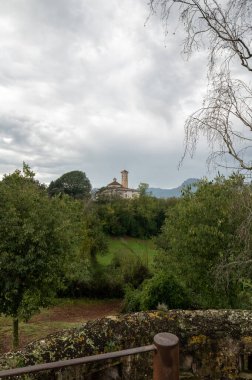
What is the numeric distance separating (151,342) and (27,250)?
8382 mm

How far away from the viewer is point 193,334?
15.3 feet

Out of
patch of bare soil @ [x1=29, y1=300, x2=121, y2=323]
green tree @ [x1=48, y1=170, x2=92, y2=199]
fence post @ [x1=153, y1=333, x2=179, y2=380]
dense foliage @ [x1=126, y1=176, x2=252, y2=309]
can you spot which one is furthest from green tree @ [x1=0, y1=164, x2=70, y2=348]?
green tree @ [x1=48, y1=170, x2=92, y2=199]

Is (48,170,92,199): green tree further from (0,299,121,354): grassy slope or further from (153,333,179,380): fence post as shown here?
(153,333,179,380): fence post

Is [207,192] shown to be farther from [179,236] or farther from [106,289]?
[106,289]

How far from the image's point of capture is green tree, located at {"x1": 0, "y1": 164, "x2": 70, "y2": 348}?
38.5 ft

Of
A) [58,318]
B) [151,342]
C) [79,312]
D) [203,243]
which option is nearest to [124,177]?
[79,312]

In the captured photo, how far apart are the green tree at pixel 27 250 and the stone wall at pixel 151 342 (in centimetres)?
754

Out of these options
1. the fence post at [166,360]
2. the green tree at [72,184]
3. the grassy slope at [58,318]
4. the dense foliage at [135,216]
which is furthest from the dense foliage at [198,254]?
the green tree at [72,184]

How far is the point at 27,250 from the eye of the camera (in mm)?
12008

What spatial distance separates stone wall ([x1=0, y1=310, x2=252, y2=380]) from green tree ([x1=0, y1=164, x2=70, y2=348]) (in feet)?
24.7

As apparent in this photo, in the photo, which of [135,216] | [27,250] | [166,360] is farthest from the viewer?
[135,216]

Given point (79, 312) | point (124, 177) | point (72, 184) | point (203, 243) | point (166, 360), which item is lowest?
point (79, 312)

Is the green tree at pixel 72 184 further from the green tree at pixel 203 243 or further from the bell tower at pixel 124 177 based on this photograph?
the bell tower at pixel 124 177

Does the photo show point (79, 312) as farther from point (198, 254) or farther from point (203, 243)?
point (203, 243)
